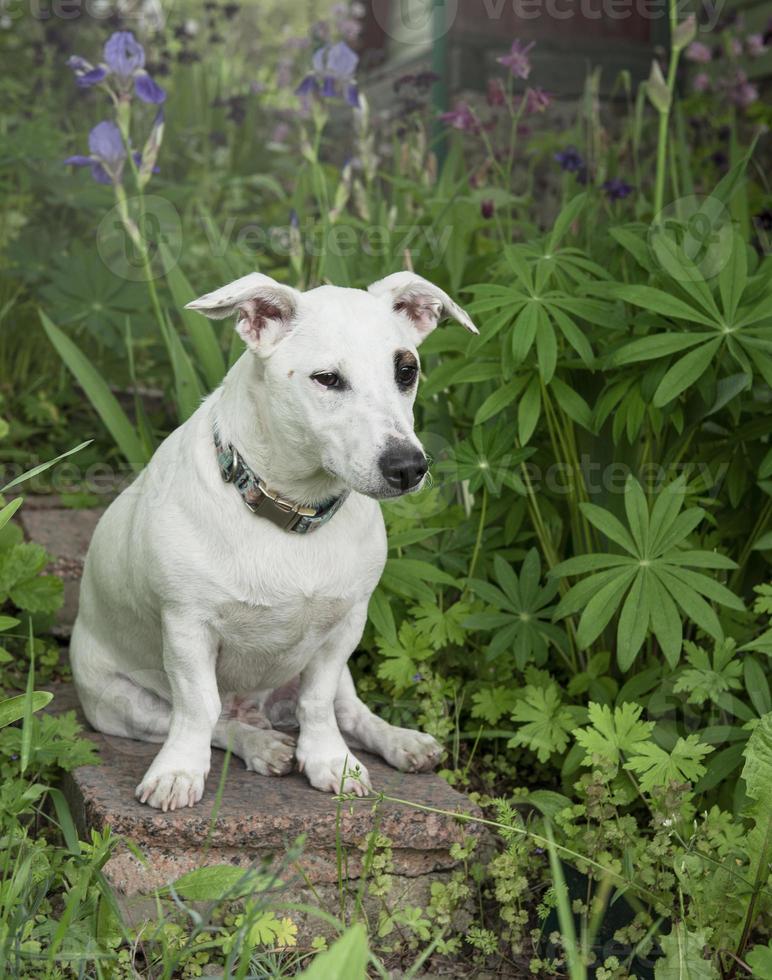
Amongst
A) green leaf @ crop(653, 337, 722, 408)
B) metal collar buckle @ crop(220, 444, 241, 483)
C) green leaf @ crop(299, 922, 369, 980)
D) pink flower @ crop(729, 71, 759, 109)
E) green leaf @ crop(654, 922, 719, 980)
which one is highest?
pink flower @ crop(729, 71, 759, 109)

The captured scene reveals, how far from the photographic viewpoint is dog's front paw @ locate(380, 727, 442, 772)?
2395 millimetres

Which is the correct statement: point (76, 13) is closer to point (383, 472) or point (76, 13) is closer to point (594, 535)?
point (594, 535)

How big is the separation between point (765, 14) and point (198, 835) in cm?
543

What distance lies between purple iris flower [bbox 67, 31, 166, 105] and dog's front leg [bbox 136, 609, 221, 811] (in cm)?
159

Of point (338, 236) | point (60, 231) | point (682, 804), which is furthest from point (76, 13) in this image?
point (682, 804)

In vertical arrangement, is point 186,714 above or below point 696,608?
below

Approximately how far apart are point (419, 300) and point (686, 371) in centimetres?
66

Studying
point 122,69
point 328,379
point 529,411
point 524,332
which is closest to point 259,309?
point 328,379

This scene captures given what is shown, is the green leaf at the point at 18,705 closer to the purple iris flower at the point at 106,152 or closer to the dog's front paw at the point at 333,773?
the dog's front paw at the point at 333,773

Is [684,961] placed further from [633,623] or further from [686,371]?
[686,371]

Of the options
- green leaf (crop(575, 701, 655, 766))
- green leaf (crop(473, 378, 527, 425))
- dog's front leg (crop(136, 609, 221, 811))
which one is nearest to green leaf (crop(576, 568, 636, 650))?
green leaf (crop(575, 701, 655, 766))

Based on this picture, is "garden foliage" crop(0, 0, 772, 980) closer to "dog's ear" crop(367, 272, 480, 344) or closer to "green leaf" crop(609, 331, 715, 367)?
"green leaf" crop(609, 331, 715, 367)

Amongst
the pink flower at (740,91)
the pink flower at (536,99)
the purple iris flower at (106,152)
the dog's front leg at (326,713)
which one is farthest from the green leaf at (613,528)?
the pink flower at (740,91)

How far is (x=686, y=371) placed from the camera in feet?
7.98
